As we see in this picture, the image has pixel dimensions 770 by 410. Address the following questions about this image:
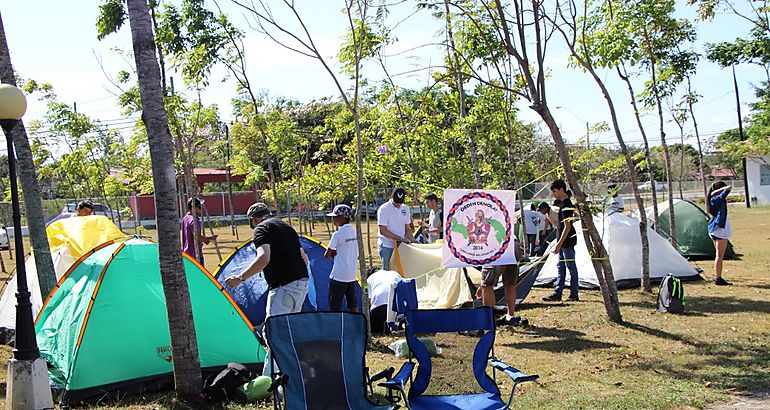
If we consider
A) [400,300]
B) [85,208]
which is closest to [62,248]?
[85,208]

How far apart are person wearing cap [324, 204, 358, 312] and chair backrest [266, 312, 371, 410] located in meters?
2.38

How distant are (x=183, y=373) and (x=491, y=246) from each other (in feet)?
12.8

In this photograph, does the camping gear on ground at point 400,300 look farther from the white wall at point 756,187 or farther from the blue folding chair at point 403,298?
the white wall at point 756,187

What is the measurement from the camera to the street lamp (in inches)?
215

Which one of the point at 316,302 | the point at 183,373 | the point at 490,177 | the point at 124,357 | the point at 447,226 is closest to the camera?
the point at 183,373

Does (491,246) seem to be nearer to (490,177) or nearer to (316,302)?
(316,302)

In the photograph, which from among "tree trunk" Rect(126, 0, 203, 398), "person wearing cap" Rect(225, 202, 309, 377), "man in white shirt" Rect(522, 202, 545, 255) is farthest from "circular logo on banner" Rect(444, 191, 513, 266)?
"man in white shirt" Rect(522, 202, 545, 255)

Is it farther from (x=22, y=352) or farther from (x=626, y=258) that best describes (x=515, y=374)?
(x=626, y=258)

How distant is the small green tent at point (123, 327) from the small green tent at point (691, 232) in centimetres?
1059

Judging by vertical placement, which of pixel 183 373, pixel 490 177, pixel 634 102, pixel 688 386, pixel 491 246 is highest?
pixel 634 102

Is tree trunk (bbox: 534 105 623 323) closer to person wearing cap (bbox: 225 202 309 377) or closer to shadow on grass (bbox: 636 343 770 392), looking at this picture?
shadow on grass (bbox: 636 343 770 392)

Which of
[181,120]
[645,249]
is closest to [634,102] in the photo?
[645,249]

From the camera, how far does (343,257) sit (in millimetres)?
7789

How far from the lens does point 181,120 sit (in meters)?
12.7
